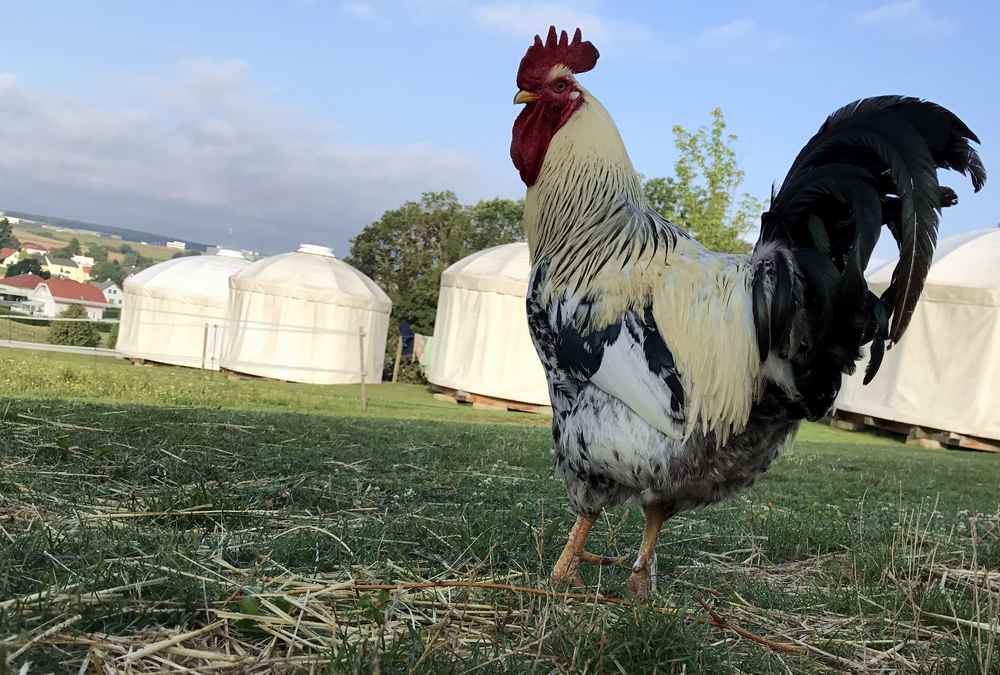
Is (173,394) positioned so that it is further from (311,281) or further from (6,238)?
(6,238)

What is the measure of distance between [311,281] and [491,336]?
7.37m

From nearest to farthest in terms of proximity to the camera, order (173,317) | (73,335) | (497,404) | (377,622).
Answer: (377,622) → (497,404) → (173,317) → (73,335)

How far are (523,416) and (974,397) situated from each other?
32.4 feet

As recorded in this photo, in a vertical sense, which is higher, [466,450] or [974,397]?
[974,397]

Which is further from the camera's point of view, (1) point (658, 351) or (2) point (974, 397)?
(2) point (974, 397)

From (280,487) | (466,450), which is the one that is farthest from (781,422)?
(466,450)

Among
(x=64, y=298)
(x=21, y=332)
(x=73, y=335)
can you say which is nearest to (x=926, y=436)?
(x=73, y=335)

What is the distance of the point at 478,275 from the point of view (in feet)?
69.1

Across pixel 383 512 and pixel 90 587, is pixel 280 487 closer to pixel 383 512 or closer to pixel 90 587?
pixel 383 512

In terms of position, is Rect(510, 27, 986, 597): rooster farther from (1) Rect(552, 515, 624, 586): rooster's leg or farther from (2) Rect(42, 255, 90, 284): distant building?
(2) Rect(42, 255, 90, 284): distant building

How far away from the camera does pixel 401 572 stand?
2561 millimetres

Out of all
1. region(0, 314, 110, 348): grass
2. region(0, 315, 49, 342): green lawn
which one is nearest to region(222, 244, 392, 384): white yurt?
region(0, 314, 110, 348): grass

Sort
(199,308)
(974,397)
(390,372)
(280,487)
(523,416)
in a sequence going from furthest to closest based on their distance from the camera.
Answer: (390,372), (199,308), (523,416), (974,397), (280,487)

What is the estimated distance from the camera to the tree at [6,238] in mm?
77500
